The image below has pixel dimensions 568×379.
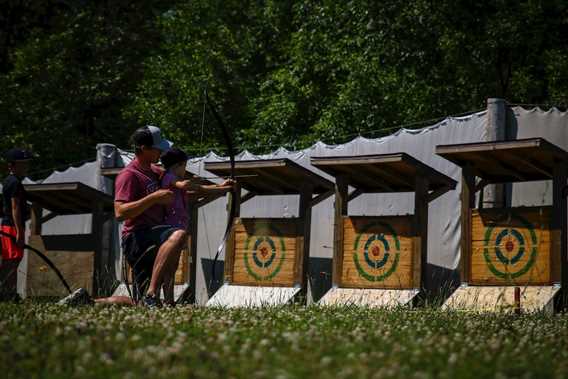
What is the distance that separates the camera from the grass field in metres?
4.88

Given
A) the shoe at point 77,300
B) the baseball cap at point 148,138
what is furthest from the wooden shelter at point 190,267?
the shoe at point 77,300

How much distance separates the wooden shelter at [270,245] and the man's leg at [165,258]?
4.56 m

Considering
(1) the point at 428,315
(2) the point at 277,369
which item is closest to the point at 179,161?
(1) the point at 428,315

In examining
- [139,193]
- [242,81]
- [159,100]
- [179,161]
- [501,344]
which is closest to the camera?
[501,344]

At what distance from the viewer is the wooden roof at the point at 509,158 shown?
12.1 metres

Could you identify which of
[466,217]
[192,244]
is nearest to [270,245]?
[192,244]

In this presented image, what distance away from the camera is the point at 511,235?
12836 mm

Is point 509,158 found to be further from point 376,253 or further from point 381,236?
point 376,253

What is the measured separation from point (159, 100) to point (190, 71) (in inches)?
39.8

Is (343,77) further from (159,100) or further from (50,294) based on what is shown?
(50,294)

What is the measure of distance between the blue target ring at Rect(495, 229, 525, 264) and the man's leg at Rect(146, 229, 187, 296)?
178 inches

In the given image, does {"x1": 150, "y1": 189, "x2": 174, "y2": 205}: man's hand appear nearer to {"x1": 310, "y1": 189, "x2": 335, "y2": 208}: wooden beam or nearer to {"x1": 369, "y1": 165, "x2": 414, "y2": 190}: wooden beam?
{"x1": 369, "y1": 165, "x2": 414, "y2": 190}: wooden beam

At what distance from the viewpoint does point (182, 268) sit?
16516 mm

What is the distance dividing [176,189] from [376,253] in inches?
158
